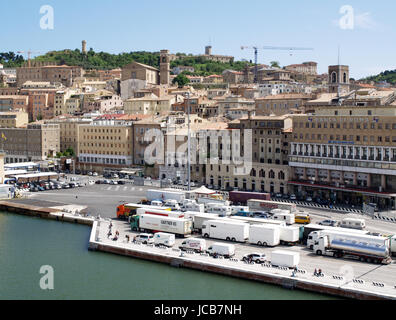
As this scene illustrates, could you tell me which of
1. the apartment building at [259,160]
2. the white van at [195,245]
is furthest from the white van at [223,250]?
the apartment building at [259,160]

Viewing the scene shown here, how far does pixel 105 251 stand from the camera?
91.1 ft

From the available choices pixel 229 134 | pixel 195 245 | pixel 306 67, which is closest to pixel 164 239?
pixel 195 245

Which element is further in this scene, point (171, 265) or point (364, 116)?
point (364, 116)

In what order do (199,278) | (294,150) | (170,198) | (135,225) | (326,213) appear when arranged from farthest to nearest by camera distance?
(294,150) < (170,198) < (326,213) < (135,225) < (199,278)

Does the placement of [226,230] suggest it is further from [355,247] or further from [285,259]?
[355,247]

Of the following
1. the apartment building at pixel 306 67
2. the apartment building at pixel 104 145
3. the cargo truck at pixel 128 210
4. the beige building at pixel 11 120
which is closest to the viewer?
the cargo truck at pixel 128 210

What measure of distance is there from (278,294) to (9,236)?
54.2 ft

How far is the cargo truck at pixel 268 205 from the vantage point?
3350 centimetres

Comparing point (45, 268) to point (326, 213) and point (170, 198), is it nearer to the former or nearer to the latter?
point (170, 198)

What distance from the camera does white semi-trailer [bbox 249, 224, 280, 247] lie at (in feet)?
89.1

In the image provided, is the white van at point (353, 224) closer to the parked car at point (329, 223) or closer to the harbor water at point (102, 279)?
the parked car at point (329, 223)

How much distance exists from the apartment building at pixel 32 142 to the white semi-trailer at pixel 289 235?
3942cm

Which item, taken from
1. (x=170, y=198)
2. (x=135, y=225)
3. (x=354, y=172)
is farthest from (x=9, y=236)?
(x=354, y=172)

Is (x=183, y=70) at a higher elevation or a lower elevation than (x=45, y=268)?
higher
